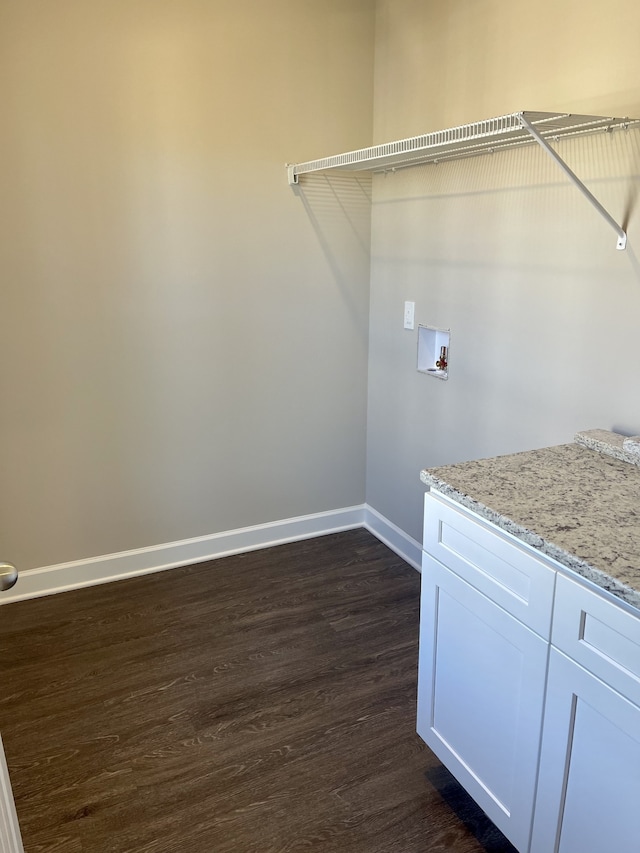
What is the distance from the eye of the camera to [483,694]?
1553 mm

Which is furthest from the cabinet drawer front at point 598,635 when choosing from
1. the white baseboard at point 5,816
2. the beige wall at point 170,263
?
the beige wall at point 170,263

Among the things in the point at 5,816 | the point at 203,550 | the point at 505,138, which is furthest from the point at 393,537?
the point at 5,816

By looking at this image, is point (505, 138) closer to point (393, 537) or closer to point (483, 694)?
point (483, 694)

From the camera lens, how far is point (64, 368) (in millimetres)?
2707

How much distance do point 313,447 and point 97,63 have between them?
6.25 ft

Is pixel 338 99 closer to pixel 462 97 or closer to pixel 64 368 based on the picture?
pixel 462 97

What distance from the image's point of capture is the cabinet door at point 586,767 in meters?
1.17

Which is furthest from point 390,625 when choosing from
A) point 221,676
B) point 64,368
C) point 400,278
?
point 64,368

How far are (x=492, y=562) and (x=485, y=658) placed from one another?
25 cm

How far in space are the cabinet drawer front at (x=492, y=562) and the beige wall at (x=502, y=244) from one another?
69 centimetres

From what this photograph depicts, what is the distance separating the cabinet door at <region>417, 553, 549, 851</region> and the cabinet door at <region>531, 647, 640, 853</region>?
40 mm

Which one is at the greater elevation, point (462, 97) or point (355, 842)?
point (462, 97)

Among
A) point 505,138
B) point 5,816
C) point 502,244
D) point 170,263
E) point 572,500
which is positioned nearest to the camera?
point 5,816

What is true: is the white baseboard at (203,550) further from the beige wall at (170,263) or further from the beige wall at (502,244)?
the beige wall at (502,244)
